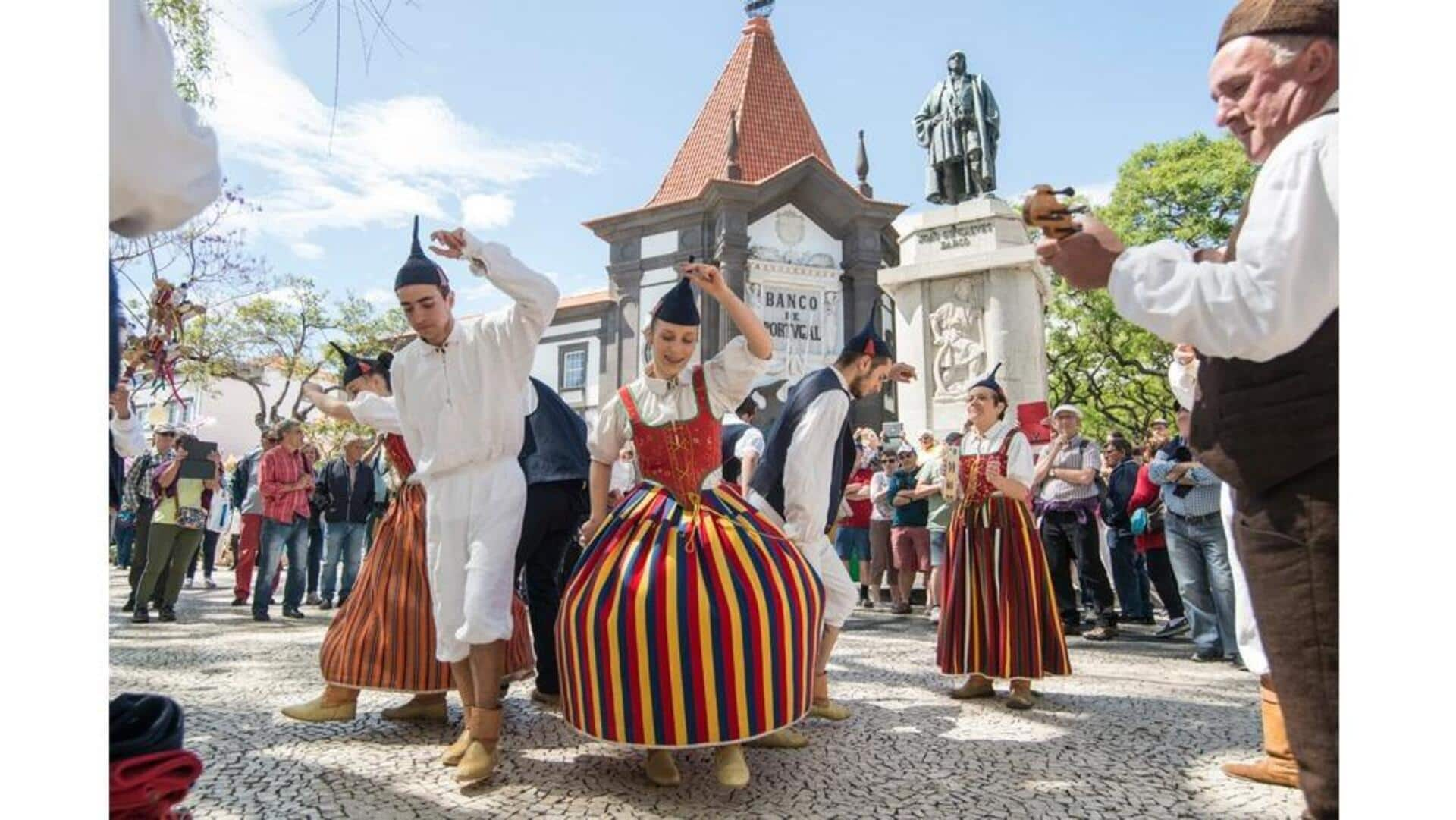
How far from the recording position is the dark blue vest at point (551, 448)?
432 centimetres

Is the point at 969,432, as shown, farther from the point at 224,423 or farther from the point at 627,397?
the point at 224,423

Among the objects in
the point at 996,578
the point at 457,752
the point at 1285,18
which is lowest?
the point at 457,752

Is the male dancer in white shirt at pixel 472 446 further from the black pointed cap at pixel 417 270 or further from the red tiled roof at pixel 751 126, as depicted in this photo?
the red tiled roof at pixel 751 126

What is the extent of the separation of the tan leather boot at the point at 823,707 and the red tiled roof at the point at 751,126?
2247cm

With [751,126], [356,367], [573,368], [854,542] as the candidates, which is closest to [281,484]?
[356,367]

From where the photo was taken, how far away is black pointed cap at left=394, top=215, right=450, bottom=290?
354 centimetres

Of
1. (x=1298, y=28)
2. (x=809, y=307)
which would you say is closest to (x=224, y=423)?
(x=809, y=307)

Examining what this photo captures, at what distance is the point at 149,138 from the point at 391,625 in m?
3.01

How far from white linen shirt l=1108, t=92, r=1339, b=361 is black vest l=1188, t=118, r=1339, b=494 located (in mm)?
48

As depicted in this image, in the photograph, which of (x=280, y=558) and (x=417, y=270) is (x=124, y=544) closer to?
(x=280, y=558)

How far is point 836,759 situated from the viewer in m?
3.58

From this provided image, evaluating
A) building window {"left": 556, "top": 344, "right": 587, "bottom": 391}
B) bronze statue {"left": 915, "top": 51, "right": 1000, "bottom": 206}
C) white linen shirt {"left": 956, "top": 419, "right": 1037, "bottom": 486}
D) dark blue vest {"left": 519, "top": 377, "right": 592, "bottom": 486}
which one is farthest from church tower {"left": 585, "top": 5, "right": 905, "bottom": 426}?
dark blue vest {"left": 519, "top": 377, "right": 592, "bottom": 486}

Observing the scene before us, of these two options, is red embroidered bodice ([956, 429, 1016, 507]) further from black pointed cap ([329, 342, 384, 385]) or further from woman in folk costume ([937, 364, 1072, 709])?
black pointed cap ([329, 342, 384, 385])

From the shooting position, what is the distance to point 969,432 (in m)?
5.34
